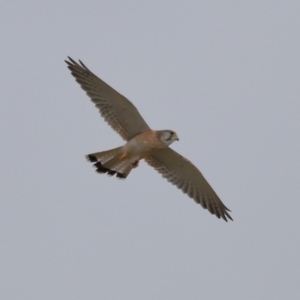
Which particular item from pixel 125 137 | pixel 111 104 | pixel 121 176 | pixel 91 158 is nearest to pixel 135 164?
pixel 121 176

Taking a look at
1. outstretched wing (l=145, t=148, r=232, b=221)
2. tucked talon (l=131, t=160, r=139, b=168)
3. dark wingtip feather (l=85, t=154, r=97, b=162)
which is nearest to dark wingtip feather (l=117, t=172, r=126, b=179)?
tucked talon (l=131, t=160, r=139, b=168)

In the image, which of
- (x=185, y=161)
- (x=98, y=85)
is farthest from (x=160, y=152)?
(x=98, y=85)

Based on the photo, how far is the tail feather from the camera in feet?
59.6

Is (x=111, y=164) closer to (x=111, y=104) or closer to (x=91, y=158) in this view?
(x=91, y=158)

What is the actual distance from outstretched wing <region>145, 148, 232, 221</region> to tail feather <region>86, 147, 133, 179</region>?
30.4 inches

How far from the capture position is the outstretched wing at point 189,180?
18.7 m

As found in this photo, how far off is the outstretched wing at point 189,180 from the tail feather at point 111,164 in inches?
30.4

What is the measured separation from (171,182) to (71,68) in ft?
9.97

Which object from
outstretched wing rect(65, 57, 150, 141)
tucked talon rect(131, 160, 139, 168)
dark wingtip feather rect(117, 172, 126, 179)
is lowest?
dark wingtip feather rect(117, 172, 126, 179)

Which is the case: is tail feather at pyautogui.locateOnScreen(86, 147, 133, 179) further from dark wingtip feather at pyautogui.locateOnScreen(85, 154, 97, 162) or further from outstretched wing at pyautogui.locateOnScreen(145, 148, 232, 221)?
outstretched wing at pyautogui.locateOnScreen(145, 148, 232, 221)

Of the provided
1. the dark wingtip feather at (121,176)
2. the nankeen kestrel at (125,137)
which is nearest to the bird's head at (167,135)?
the nankeen kestrel at (125,137)

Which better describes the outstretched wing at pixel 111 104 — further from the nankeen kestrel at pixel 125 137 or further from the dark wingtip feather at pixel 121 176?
Result: the dark wingtip feather at pixel 121 176

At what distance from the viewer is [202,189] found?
19.0 metres

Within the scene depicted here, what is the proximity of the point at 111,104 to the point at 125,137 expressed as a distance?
0.73 metres
